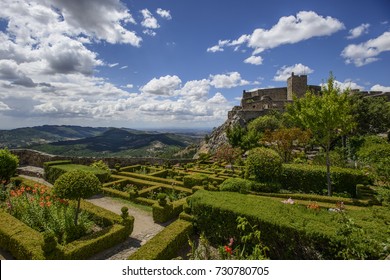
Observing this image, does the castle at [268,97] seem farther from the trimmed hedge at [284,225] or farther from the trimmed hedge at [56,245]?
the trimmed hedge at [56,245]

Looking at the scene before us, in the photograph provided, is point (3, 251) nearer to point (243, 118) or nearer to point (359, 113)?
Result: point (359, 113)

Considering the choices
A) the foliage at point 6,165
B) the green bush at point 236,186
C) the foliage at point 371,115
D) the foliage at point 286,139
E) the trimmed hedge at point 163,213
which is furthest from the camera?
the foliage at point 371,115

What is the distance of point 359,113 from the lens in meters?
28.5

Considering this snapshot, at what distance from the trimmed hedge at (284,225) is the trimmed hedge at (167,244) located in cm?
91

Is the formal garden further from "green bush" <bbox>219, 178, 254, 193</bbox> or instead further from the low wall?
the low wall

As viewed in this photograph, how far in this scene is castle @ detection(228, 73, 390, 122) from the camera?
47000 millimetres

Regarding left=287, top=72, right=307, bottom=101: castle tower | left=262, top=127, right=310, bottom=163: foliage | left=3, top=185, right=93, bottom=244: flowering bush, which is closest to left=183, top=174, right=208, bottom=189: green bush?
left=3, top=185, right=93, bottom=244: flowering bush

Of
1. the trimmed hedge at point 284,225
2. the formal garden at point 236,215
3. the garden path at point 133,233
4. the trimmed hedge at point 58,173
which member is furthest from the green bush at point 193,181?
the trimmed hedge at point 284,225

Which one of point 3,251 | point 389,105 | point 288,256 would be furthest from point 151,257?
point 389,105

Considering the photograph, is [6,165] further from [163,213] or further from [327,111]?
[327,111]

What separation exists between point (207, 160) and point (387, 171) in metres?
20.8

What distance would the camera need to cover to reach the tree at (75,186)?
814cm

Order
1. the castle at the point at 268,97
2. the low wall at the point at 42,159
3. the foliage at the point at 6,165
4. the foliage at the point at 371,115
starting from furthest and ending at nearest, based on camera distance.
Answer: the castle at the point at 268,97 → the foliage at the point at 371,115 → the low wall at the point at 42,159 → the foliage at the point at 6,165

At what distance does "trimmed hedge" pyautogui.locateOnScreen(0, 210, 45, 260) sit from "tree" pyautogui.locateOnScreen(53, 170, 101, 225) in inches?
57.0
